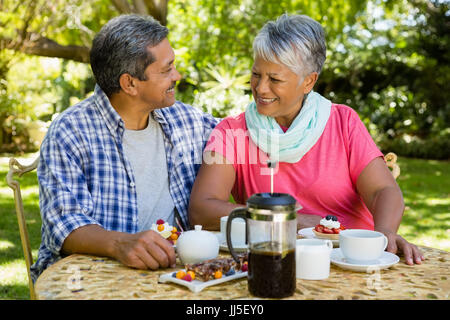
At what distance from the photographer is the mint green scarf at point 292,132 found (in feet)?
8.39

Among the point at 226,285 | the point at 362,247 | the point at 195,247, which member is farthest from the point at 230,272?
the point at 362,247

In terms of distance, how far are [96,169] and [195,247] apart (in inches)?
32.2

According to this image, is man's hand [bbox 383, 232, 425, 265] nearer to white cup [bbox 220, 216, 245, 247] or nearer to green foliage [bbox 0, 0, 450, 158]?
white cup [bbox 220, 216, 245, 247]

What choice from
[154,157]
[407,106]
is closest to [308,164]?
[154,157]

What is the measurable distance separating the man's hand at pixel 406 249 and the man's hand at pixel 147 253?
81 centimetres

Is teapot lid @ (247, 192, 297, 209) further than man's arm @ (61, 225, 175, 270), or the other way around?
man's arm @ (61, 225, 175, 270)

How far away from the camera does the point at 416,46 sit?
1284 centimetres

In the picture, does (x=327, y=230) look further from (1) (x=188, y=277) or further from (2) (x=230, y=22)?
(2) (x=230, y=22)

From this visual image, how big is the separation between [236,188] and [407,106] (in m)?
11.3

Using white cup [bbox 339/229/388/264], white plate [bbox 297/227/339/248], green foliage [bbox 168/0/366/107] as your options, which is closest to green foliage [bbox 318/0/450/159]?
green foliage [bbox 168/0/366/107]

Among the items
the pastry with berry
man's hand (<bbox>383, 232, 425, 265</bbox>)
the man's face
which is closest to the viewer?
man's hand (<bbox>383, 232, 425, 265</bbox>)

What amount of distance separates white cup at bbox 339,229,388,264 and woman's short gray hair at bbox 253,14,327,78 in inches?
38.0

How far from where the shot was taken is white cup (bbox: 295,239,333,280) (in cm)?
170
